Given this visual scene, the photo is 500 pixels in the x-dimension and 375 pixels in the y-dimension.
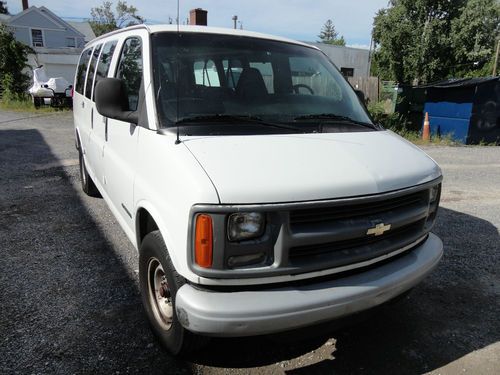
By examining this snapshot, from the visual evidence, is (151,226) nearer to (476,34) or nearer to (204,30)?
(204,30)

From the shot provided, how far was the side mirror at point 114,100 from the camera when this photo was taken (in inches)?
116

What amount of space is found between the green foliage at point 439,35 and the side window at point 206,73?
30399mm

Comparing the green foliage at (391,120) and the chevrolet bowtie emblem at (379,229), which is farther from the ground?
the chevrolet bowtie emblem at (379,229)

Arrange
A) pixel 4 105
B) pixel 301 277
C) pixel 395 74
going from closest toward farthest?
pixel 301 277 → pixel 4 105 → pixel 395 74

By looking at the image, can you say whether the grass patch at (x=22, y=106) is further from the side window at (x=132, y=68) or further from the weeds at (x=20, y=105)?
the side window at (x=132, y=68)

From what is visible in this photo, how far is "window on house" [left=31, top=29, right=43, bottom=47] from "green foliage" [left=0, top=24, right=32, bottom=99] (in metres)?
20.2

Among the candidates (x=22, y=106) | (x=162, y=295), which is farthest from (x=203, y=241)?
(x=22, y=106)

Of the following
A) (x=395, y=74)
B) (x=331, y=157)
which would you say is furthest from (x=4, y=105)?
(x=395, y=74)

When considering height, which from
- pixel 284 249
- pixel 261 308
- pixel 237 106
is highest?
pixel 237 106

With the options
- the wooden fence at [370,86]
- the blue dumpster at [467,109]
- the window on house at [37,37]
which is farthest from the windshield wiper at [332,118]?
the window on house at [37,37]

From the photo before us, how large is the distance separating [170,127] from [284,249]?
1.12m

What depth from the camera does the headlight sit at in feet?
6.89

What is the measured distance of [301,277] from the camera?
2254 millimetres

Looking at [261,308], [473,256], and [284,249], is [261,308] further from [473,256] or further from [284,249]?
[473,256]
